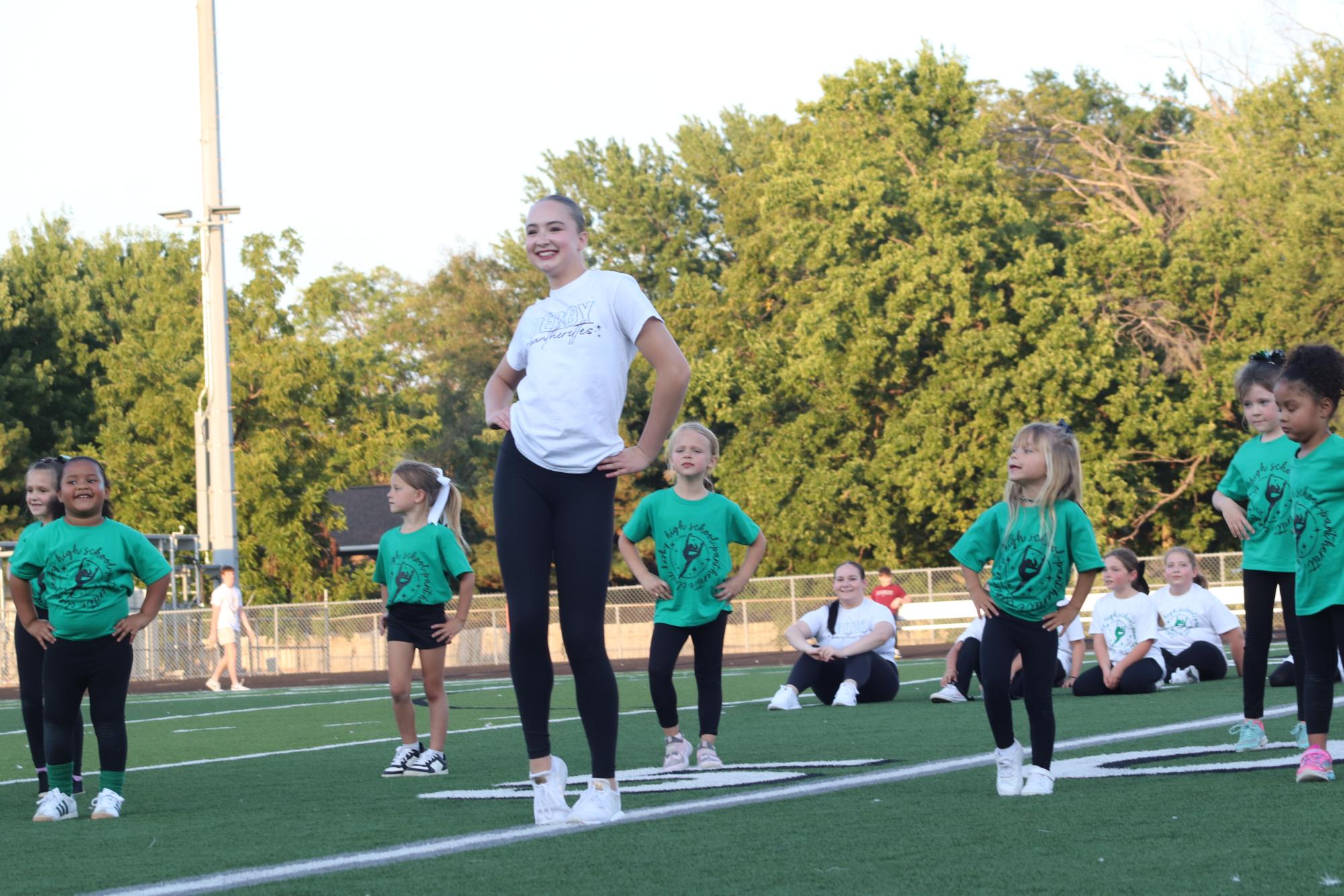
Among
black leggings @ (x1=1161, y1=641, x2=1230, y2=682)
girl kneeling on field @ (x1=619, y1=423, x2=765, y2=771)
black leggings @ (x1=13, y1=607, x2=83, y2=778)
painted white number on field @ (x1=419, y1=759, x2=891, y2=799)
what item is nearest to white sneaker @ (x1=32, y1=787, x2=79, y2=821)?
black leggings @ (x1=13, y1=607, x2=83, y2=778)

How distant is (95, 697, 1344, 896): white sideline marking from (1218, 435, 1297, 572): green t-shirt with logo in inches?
58.5

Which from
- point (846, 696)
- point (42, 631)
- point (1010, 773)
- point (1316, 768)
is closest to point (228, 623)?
point (846, 696)

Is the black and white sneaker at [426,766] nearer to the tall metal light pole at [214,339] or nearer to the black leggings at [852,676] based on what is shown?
the black leggings at [852,676]

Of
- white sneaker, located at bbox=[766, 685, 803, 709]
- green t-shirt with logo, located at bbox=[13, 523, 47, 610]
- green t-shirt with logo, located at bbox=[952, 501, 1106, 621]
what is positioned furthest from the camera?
white sneaker, located at bbox=[766, 685, 803, 709]

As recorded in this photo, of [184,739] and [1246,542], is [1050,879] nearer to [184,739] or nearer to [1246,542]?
[1246,542]

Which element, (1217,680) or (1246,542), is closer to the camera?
(1246,542)

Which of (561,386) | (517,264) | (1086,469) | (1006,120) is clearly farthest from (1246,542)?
(517,264)

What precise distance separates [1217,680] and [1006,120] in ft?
131

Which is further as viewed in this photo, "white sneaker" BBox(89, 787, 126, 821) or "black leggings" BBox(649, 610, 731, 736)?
"black leggings" BBox(649, 610, 731, 736)

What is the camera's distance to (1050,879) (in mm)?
4219

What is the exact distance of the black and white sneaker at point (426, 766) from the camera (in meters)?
8.16

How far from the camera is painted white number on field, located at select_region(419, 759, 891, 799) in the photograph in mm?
6719

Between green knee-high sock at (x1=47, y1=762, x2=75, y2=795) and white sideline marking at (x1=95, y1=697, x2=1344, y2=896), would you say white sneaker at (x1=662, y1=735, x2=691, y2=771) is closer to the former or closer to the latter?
white sideline marking at (x1=95, y1=697, x2=1344, y2=896)

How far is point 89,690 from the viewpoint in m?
6.92
